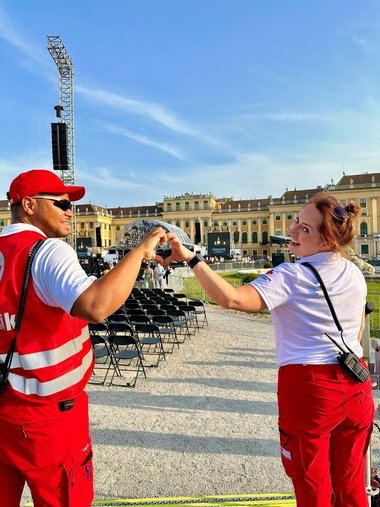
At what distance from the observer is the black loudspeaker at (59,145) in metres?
17.5

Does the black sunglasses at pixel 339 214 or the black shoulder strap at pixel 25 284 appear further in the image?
the black sunglasses at pixel 339 214

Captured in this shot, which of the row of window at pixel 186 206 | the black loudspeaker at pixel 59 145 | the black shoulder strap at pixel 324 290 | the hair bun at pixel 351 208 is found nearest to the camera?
the black shoulder strap at pixel 324 290

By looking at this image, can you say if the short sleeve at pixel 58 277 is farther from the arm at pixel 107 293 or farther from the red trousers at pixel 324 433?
the red trousers at pixel 324 433

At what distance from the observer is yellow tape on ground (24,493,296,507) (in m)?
2.30

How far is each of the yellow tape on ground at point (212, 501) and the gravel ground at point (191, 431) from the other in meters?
0.12

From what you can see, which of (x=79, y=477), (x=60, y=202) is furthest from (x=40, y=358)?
(x=60, y=202)

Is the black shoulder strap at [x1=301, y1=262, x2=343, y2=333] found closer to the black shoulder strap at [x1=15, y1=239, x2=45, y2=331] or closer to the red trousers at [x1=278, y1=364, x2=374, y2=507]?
the red trousers at [x1=278, y1=364, x2=374, y2=507]

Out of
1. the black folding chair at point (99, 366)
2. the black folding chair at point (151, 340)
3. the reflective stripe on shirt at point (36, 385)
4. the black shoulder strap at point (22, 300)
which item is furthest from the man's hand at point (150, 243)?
the black folding chair at point (151, 340)

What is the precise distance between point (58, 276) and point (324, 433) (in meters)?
1.16

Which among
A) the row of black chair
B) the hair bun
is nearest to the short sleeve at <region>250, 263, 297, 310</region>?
the hair bun

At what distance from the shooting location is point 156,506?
2291 millimetres

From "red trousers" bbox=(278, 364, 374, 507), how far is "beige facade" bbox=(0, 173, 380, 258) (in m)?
75.7

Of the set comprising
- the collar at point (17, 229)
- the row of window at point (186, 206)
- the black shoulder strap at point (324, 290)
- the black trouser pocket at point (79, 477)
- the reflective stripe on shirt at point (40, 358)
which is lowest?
the black trouser pocket at point (79, 477)

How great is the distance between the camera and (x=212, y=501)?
7.76 feet
